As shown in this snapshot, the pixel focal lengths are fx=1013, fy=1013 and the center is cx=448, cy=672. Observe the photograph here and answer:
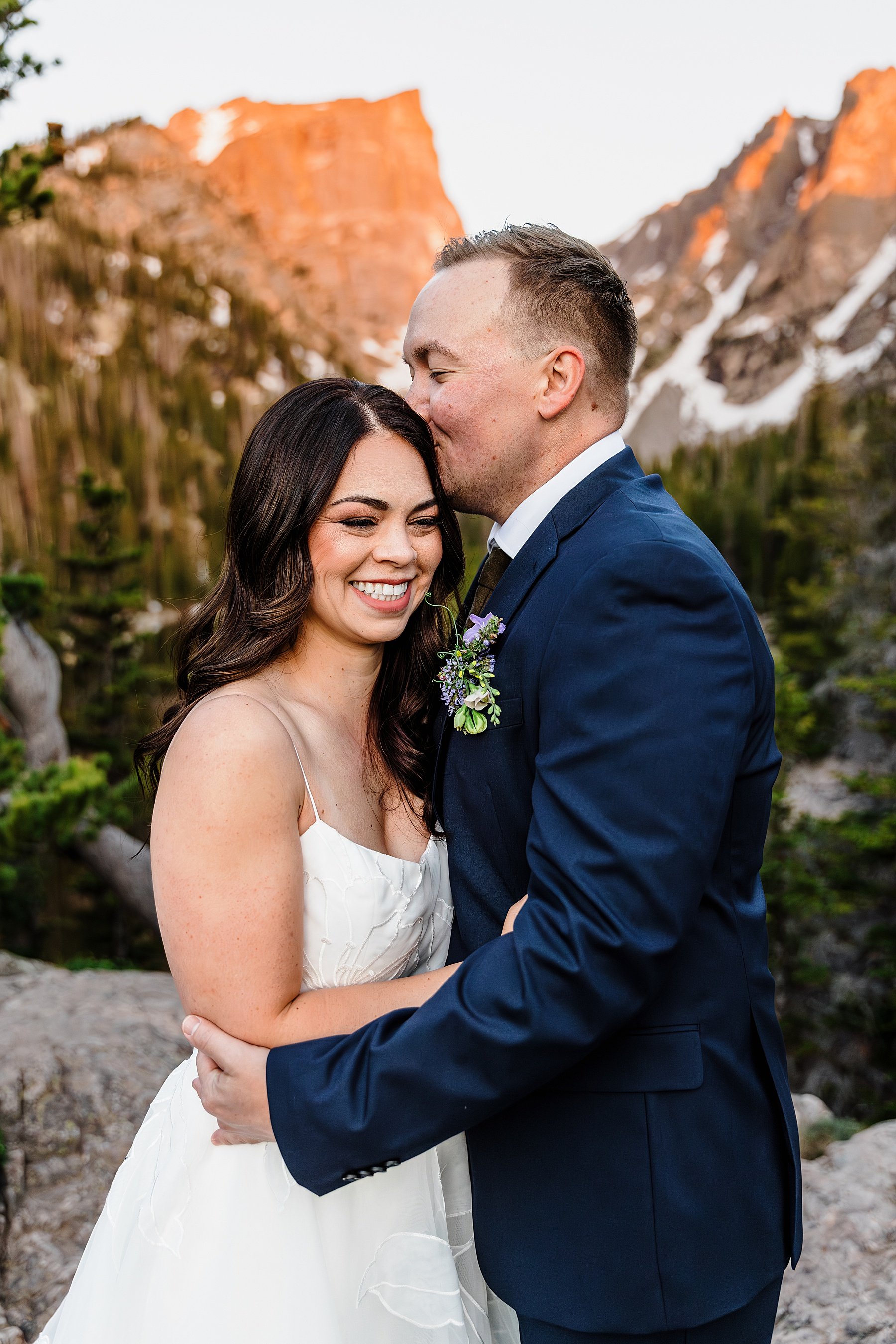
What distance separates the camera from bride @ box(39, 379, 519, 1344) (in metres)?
1.88

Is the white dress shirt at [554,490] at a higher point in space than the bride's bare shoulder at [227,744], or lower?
higher

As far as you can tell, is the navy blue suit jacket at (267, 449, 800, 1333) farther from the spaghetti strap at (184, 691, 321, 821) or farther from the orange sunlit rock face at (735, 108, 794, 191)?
the orange sunlit rock face at (735, 108, 794, 191)

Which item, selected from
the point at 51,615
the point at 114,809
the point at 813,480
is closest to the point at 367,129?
the point at 813,480

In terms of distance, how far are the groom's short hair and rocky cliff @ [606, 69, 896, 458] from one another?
9898cm

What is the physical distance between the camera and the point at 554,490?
6.68 ft

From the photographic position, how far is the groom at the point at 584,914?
1.55 m

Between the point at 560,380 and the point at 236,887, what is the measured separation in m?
1.16

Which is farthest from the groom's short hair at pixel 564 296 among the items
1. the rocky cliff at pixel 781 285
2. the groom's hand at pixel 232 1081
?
the rocky cliff at pixel 781 285

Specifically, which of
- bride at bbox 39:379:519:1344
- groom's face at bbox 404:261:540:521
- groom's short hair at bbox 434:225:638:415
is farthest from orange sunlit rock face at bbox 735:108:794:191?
bride at bbox 39:379:519:1344

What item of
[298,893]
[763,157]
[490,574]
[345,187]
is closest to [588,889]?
[298,893]

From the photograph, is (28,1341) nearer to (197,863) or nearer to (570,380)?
(197,863)

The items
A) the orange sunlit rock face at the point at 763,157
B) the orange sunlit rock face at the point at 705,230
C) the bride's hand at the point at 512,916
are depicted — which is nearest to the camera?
the bride's hand at the point at 512,916

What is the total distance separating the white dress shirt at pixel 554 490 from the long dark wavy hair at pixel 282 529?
10.3 inches

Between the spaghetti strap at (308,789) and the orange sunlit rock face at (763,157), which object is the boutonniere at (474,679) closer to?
the spaghetti strap at (308,789)
